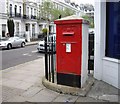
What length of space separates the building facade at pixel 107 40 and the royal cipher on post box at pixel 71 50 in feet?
3.28

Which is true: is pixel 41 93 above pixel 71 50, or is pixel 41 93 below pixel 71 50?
below

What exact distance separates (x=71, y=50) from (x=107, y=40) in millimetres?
1702

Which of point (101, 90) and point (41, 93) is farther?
point (101, 90)

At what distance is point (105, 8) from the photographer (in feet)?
24.2

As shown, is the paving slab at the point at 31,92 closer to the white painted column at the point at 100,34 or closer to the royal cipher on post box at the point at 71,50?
the royal cipher on post box at the point at 71,50

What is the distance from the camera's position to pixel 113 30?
7066 millimetres

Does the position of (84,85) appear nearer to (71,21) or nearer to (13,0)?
(71,21)

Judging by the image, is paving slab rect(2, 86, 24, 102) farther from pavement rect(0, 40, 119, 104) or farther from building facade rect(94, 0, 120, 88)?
building facade rect(94, 0, 120, 88)

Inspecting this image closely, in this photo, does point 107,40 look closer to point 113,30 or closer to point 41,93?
point 113,30

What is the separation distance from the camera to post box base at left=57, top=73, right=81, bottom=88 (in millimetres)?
6235

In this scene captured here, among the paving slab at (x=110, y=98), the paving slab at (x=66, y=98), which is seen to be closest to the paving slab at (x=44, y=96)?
the paving slab at (x=66, y=98)

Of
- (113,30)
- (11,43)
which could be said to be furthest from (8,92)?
(11,43)

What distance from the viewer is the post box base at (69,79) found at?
6.23 meters

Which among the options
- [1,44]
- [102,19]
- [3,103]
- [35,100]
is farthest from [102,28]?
[1,44]
